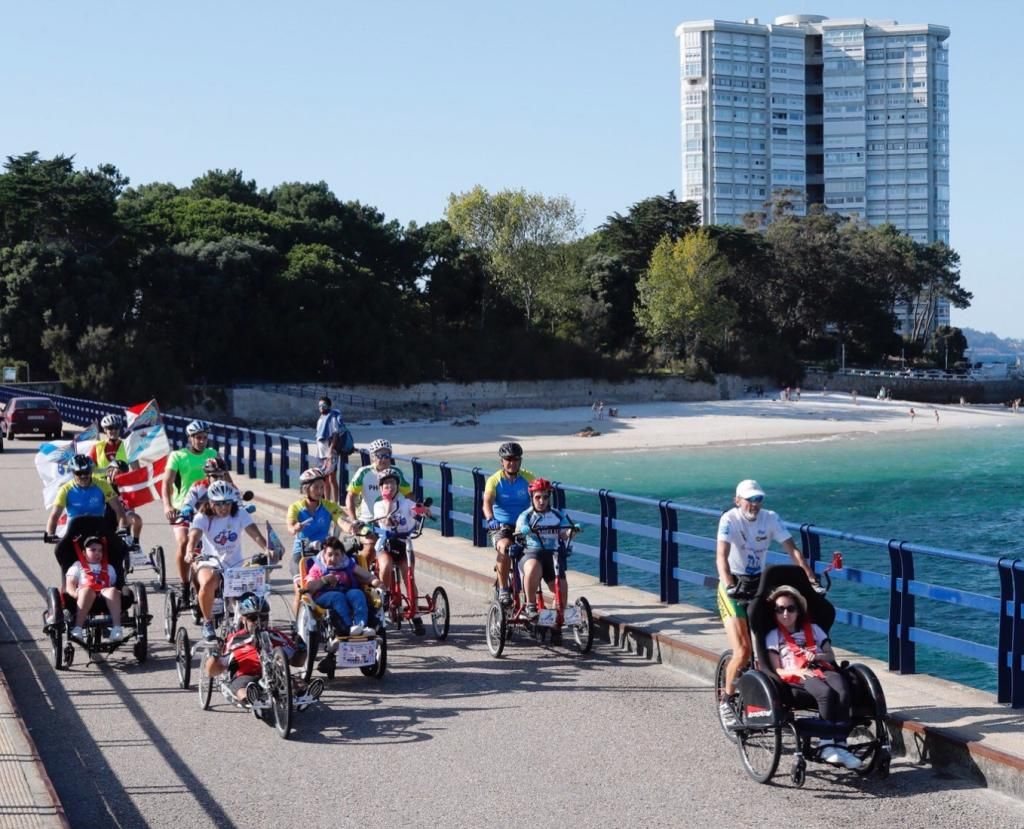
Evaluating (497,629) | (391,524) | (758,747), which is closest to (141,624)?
(391,524)

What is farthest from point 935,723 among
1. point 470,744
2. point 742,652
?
point 470,744

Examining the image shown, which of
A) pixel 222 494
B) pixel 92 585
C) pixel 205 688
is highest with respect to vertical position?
pixel 222 494

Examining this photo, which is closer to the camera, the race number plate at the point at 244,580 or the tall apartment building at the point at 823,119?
the race number plate at the point at 244,580

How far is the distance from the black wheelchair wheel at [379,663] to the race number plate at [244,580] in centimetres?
114

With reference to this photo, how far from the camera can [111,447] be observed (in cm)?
1731

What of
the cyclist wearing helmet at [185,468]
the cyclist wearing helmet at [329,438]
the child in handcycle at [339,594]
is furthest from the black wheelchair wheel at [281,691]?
the cyclist wearing helmet at [329,438]

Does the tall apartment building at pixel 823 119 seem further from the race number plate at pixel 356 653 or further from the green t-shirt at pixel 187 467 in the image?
the race number plate at pixel 356 653

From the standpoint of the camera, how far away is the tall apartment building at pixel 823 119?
187750 mm

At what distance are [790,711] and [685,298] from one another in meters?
90.2

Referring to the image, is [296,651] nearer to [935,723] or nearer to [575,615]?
[575,615]

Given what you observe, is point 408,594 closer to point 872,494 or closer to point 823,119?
point 872,494

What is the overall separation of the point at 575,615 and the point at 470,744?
2.90 metres

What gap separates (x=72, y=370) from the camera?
66500 mm

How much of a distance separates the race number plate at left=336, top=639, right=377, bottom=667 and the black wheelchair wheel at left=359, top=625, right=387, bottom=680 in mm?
125
